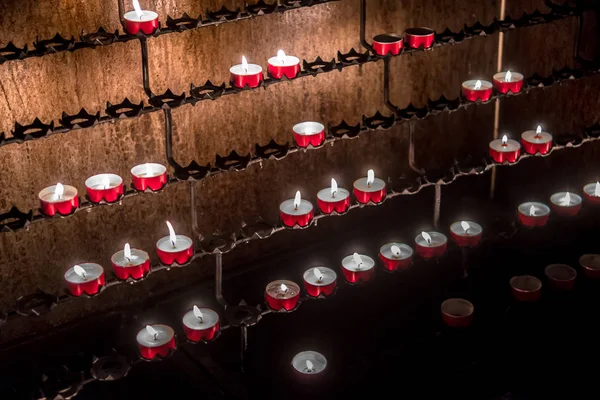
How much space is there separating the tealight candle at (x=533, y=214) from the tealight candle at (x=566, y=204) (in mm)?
76

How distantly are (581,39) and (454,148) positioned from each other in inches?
28.9

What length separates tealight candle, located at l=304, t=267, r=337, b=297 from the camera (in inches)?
128

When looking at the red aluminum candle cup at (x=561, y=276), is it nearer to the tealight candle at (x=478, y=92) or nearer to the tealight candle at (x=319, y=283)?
the tealight candle at (x=478, y=92)

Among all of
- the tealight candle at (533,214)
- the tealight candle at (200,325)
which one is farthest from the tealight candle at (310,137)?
the tealight candle at (533,214)

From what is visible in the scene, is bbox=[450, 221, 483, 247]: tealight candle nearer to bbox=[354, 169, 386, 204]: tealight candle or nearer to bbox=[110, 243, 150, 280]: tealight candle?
bbox=[354, 169, 386, 204]: tealight candle

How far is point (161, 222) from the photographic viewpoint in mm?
3350

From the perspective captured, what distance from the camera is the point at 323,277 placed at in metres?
3.30

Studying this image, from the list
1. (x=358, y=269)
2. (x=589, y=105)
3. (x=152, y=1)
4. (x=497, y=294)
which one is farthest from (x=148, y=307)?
(x=589, y=105)

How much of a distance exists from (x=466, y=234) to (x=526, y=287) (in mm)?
326

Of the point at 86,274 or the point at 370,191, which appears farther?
the point at 370,191

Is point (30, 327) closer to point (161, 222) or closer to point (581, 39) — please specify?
point (161, 222)

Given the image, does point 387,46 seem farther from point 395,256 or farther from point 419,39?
point 395,256

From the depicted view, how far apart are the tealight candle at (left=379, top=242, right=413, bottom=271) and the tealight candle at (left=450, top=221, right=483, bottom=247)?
217mm

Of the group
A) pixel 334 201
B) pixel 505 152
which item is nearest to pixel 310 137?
pixel 334 201
